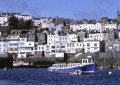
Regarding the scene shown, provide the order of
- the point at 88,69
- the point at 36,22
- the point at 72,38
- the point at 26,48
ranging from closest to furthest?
the point at 88,69, the point at 26,48, the point at 72,38, the point at 36,22

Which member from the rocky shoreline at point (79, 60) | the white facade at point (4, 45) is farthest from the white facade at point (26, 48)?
the rocky shoreline at point (79, 60)

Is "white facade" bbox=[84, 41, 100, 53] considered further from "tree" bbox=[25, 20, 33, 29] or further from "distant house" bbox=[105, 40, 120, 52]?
"tree" bbox=[25, 20, 33, 29]

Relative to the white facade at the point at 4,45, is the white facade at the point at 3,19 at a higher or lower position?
higher

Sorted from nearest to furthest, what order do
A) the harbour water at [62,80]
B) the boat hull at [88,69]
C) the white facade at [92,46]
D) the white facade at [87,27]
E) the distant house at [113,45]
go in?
1. the harbour water at [62,80]
2. the boat hull at [88,69]
3. the distant house at [113,45]
4. the white facade at [92,46]
5. the white facade at [87,27]

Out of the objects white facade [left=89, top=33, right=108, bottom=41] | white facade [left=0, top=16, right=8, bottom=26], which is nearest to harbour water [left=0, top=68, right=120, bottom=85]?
white facade [left=89, top=33, right=108, bottom=41]

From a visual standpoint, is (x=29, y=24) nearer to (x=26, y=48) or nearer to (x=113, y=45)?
(x=26, y=48)

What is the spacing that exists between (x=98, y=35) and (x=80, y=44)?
10.9 metres

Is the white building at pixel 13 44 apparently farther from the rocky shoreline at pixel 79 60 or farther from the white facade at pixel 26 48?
the rocky shoreline at pixel 79 60

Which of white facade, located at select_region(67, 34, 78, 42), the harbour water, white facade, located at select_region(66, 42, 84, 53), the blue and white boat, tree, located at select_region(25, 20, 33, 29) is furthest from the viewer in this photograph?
tree, located at select_region(25, 20, 33, 29)

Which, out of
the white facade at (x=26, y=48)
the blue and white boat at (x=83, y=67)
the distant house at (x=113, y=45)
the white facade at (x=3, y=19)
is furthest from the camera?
the white facade at (x=3, y=19)

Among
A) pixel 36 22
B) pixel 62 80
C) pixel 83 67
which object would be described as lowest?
pixel 62 80

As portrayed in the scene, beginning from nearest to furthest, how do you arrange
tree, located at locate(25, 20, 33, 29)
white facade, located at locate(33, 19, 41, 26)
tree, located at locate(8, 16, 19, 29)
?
tree, located at locate(8, 16, 19, 29)
tree, located at locate(25, 20, 33, 29)
white facade, located at locate(33, 19, 41, 26)

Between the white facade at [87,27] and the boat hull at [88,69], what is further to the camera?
the white facade at [87,27]

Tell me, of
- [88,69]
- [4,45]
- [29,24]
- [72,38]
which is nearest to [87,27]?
[29,24]
